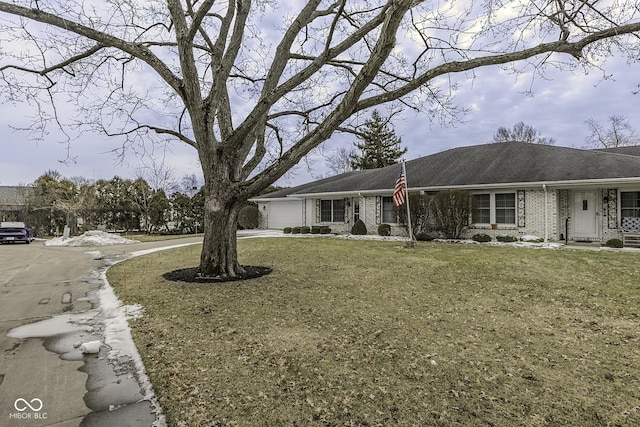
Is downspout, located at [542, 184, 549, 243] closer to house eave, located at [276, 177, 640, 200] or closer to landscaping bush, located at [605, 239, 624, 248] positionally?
house eave, located at [276, 177, 640, 200]

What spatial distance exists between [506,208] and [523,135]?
3057 cm

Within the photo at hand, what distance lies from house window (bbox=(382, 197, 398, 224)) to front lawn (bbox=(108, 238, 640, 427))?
375 inches

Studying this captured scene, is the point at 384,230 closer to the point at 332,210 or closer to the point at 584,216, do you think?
the point at 332,210

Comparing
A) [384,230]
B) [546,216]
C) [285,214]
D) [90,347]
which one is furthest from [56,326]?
[285,214]

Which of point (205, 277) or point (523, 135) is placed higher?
point (523, 135)

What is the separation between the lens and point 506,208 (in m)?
14.5

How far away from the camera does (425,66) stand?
7562mm

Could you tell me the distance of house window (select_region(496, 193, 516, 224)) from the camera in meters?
14.4

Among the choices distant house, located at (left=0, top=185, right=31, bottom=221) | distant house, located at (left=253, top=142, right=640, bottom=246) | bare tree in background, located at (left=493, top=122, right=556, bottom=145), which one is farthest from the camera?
bare tree in background, located at (left=493, top=122, right=556, bottom=145)

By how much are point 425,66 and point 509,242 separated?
920 cm

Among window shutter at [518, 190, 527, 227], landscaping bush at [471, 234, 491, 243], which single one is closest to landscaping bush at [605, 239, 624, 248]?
window shutter at [518, 190, 527, 227]

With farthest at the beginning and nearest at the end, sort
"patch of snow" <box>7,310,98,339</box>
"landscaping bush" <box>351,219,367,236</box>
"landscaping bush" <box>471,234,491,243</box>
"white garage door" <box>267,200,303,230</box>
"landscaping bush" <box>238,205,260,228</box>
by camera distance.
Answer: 1. "landscaping bush" <box>238,205,260,228</box>
2. "white garage door" <box>267,200,303,230</box>
3. "landscaping bush" <box>351,219,367,236</box>
4. "landscaping bush" <box>471,234,491,243</box>
5. "patch of snow" <box>7,310,98,339</box>

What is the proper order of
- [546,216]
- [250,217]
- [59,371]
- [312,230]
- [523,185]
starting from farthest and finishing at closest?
[250,217] < [312,230] < [523,185] < [546,216] < [59,371]

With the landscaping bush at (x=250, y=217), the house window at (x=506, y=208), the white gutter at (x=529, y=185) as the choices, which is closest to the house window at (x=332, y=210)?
the white gutter at (x=529, y=185)
